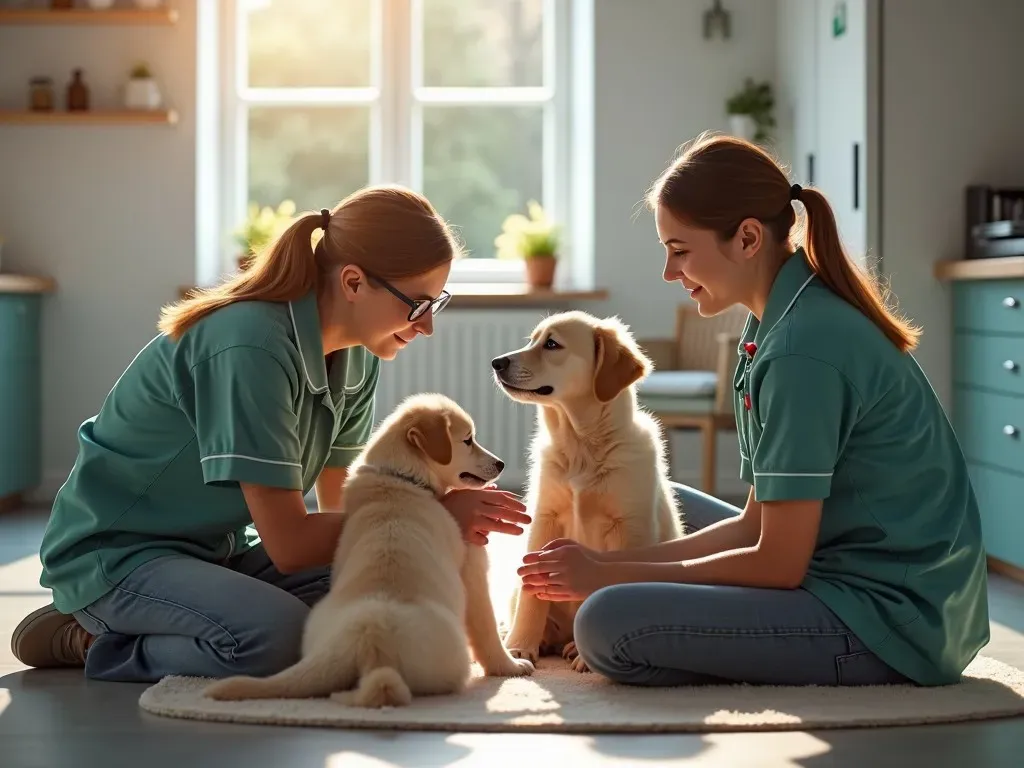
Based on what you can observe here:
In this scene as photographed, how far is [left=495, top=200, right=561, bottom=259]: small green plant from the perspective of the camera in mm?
5859

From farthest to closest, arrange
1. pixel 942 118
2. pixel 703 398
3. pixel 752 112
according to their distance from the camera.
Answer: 1. pixel 752 112
2. pixel 703 398
3. pixel 942 118

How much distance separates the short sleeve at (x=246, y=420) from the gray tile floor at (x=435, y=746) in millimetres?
426

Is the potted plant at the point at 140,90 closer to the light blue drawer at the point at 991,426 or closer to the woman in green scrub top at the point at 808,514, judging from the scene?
the light blue drawer at the point at 991,426

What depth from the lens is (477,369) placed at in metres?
5.86

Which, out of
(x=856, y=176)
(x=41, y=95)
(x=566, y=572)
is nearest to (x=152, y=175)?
(x=41, y=95)

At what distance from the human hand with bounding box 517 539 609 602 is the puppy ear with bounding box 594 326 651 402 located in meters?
0.37

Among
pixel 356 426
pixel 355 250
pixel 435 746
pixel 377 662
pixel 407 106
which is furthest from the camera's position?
pixel 407 106

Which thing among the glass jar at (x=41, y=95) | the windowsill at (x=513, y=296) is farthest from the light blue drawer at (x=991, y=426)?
the glass jar at (x=41, y=95)

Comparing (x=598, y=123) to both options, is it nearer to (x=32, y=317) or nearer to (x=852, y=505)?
(x=32, y=317)

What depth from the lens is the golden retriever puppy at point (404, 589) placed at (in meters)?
1.99

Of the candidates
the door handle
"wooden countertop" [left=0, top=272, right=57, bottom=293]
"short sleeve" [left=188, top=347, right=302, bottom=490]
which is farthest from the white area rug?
"wooden countertop" [left=0, top=272, right=57, bottom=293]

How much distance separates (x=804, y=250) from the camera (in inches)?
87.4

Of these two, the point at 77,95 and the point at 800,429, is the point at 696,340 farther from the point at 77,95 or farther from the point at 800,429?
the point at 800,429

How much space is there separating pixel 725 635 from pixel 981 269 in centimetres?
220
